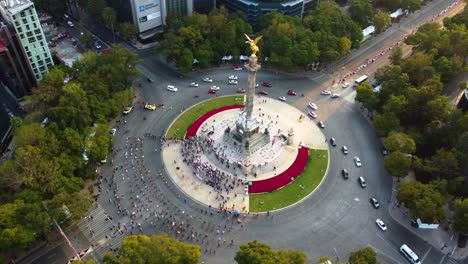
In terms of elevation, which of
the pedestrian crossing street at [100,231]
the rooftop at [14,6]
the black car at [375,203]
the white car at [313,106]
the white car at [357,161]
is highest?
the rooftop at [14,6]

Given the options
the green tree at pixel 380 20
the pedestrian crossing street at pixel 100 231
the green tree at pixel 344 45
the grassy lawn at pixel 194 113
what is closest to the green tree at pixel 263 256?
the pedestrian crossing street at pixel 100 231

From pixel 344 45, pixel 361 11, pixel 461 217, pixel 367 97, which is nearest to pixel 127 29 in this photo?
pixel 344 45

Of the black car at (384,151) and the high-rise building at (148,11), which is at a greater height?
the high-rise building at (148,11)

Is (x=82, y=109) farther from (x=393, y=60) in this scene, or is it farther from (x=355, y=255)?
(x=393, y=60)

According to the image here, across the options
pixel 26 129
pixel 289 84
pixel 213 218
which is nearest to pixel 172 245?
pixel 213 218

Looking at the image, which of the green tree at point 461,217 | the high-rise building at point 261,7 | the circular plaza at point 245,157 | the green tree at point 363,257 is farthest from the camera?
the high-rise building at point 261,7

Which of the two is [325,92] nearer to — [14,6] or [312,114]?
[312,114]

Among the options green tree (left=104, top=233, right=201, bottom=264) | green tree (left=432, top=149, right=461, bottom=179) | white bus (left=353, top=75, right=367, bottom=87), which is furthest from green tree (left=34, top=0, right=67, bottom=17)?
green tree (left=432, top=149, right=461, bottom=179)

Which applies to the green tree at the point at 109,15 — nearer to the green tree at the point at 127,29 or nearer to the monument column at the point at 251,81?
the green tree at the point at 127,29
